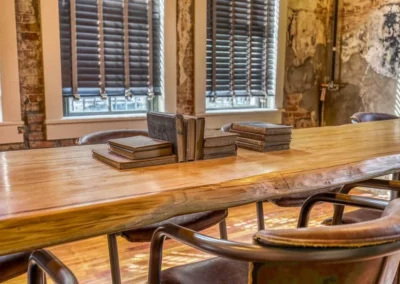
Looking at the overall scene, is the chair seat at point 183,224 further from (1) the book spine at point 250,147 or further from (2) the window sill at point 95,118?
(2) the window sill at point 95,118

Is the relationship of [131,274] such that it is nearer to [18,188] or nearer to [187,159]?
[187,159]

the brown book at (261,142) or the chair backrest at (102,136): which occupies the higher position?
the brown book at (261,142)

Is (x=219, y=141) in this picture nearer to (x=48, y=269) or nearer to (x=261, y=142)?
(x=261, y=142)

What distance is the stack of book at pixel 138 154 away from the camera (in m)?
1.44

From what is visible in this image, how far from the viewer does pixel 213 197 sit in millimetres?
1220

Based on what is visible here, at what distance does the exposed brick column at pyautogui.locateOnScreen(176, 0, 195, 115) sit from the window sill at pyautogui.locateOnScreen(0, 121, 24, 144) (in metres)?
1.37

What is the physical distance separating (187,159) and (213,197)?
1.12 feet

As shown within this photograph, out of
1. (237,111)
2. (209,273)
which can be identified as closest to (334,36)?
(237,111)

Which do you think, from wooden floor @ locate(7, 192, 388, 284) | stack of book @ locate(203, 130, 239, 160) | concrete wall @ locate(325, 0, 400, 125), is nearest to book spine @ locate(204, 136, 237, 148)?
stack of book @ locate(203, 130, 239, 160)

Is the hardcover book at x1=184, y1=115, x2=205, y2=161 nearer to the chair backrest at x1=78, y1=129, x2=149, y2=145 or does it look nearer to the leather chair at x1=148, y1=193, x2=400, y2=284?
the leather chair at x1=148, y1=193, x2=400, y2=284

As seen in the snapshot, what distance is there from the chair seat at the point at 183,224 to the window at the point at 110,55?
5.88 ft

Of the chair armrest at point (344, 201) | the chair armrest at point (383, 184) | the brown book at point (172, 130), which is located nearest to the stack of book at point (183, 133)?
the brown book at point (172, 130)

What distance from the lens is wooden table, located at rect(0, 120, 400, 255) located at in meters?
0.97

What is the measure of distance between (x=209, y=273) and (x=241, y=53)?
309cm
